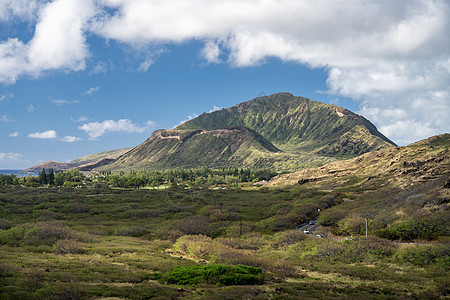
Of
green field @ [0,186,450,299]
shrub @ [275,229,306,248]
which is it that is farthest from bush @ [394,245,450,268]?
shrub @ [275,229,306,248]

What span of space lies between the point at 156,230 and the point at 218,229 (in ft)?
50.7

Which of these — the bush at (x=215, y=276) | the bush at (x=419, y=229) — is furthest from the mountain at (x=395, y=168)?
the bush at (x=215, y=276)

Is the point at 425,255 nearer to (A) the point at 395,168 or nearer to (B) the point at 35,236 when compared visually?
(B) the point at 35,236

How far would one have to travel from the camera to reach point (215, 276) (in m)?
33.4

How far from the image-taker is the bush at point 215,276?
106 ft

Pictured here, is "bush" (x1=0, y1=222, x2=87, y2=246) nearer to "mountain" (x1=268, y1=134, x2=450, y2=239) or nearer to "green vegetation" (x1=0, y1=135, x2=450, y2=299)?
"green vegetation" (x1=0, y1=135, x2=450, y2=299)

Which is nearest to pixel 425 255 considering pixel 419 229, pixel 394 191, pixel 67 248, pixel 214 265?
pixel 419 229

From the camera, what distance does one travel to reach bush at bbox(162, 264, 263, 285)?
3241cm

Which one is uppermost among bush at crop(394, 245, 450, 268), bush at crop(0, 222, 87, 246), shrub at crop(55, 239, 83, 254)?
bush at crop(0, 222, 87, 246)

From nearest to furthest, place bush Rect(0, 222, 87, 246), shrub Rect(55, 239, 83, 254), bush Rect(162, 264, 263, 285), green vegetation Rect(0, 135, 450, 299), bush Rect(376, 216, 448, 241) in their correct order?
green vegetation Rect(0, 135, 450, 299)
bush Rect(162, 264, 263, 285)
shrub Rect(55, 239, 83, 254)
bush Rect(376, 216, 448, 241)
bush Rect(0, 222, 87, 246)

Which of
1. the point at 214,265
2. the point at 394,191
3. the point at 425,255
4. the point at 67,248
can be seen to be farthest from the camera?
the point at 394,191

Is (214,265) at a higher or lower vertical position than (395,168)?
lower

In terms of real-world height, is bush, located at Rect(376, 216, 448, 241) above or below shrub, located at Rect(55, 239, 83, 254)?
below

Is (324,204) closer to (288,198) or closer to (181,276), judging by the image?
(288,198)
